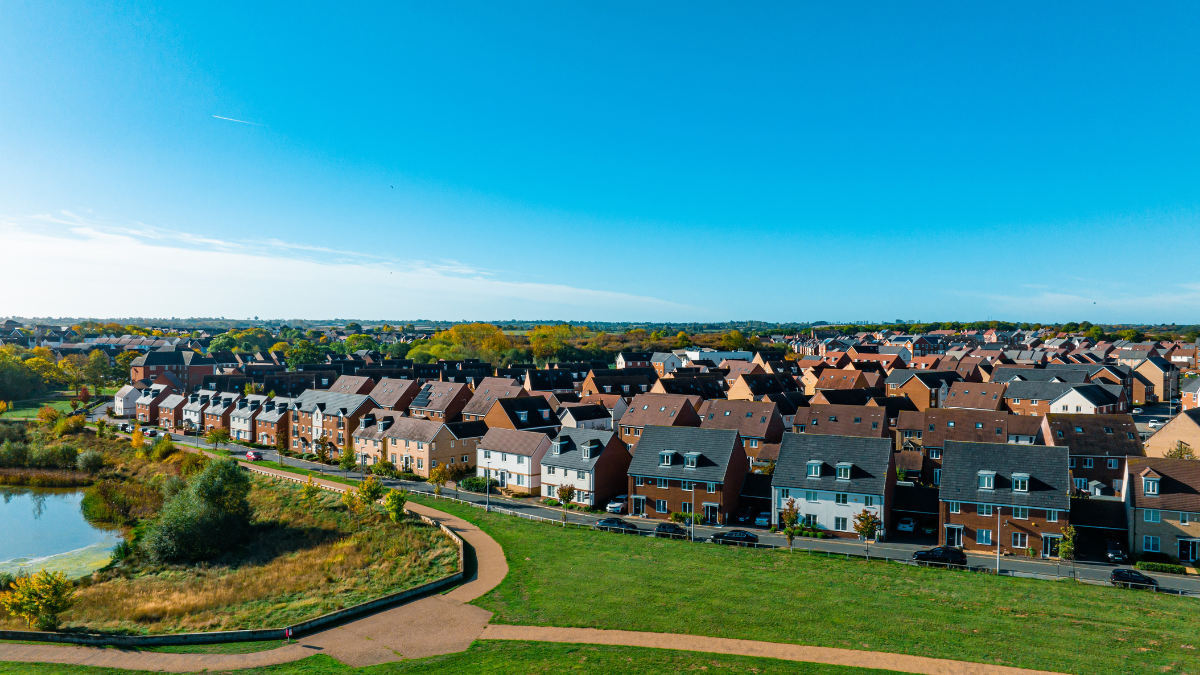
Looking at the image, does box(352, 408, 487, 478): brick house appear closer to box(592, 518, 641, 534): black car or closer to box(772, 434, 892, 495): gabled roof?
box(592, 518, 641, 534): black car

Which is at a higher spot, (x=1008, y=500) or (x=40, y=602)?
(x=1008, y=500)

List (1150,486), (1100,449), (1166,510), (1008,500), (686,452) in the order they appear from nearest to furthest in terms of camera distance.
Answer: (1166,510) → (1150,486) → (1008,500) → (686,452) → (1100,449)

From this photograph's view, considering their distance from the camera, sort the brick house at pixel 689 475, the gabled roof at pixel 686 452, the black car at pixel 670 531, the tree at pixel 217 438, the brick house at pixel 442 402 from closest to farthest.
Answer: the black car at pixel 670 531
the brick house at pixel 689 475
the gabled roof at pixel 686 452
the brick house at pixel 442 402
the tree at pixel 217 438

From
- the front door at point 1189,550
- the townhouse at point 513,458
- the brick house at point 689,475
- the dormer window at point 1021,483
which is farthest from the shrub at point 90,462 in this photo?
the front door at point 1189,550

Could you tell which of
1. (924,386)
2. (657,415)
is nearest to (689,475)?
(657,415)

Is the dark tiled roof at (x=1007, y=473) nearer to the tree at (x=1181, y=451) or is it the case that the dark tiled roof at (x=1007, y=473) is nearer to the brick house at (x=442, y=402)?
the tree at (x=1181, y=451)

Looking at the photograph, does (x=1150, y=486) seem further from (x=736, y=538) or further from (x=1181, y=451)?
(x=736, y=538)

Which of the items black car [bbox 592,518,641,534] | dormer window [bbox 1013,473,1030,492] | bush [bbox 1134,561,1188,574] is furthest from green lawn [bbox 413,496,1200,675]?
dormer window [bbox 1013,473,1030,492]
